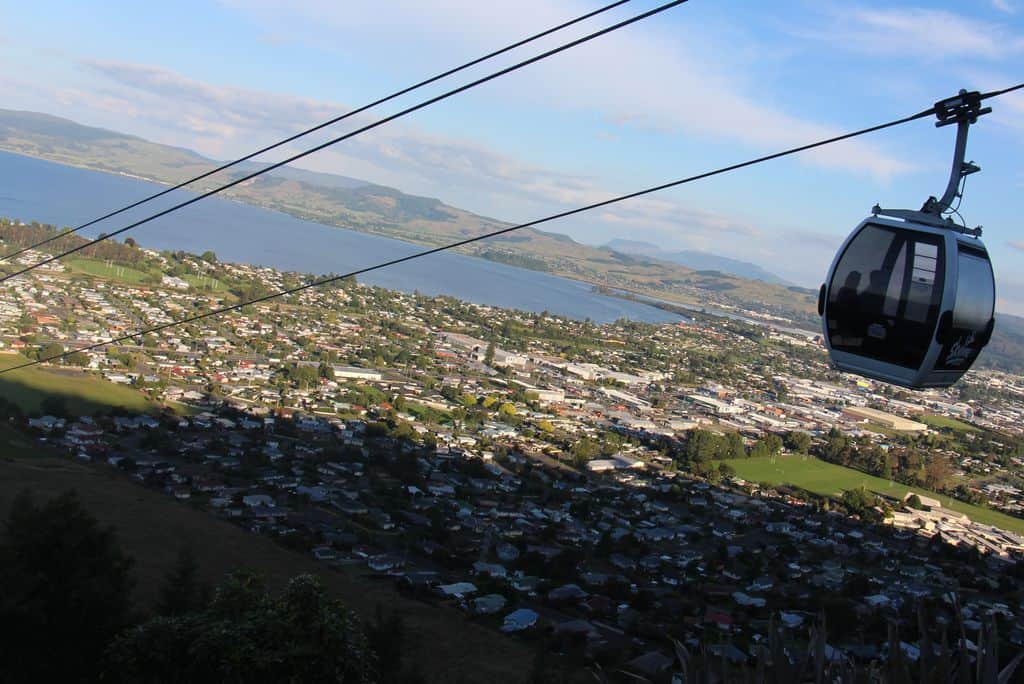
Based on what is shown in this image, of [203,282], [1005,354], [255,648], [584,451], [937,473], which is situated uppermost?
[1005,354]

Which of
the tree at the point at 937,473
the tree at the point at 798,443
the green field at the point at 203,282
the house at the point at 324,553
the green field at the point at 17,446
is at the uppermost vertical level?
the tree at the point at 937,473

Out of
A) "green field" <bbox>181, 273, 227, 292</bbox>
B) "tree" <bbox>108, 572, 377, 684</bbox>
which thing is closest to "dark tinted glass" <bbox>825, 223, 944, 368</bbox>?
"tree" <bbox>108, 572, 377, 684</bbox>

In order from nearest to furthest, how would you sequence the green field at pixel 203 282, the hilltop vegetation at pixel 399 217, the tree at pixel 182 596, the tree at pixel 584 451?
the tree at pixel 182 596 < the tree at pixel 584 451 < the green field at pixel 203 282 < the hilltop vegetation at pixel 399 217

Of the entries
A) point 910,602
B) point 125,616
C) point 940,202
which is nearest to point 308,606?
point 125,616

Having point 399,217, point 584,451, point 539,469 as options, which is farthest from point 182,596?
point 399,217

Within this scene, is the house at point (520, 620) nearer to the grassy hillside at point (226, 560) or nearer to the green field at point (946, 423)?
the grassy hillside at point (226, 560)

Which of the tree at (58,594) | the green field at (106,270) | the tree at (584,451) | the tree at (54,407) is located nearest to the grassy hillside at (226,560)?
the tree at (58,594)

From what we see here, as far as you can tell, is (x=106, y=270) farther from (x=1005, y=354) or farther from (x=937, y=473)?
(x=1005, y=354)

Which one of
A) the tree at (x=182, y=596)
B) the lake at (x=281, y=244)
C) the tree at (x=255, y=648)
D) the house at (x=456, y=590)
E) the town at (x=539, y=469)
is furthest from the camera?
the lake at (x=281, y=244)
